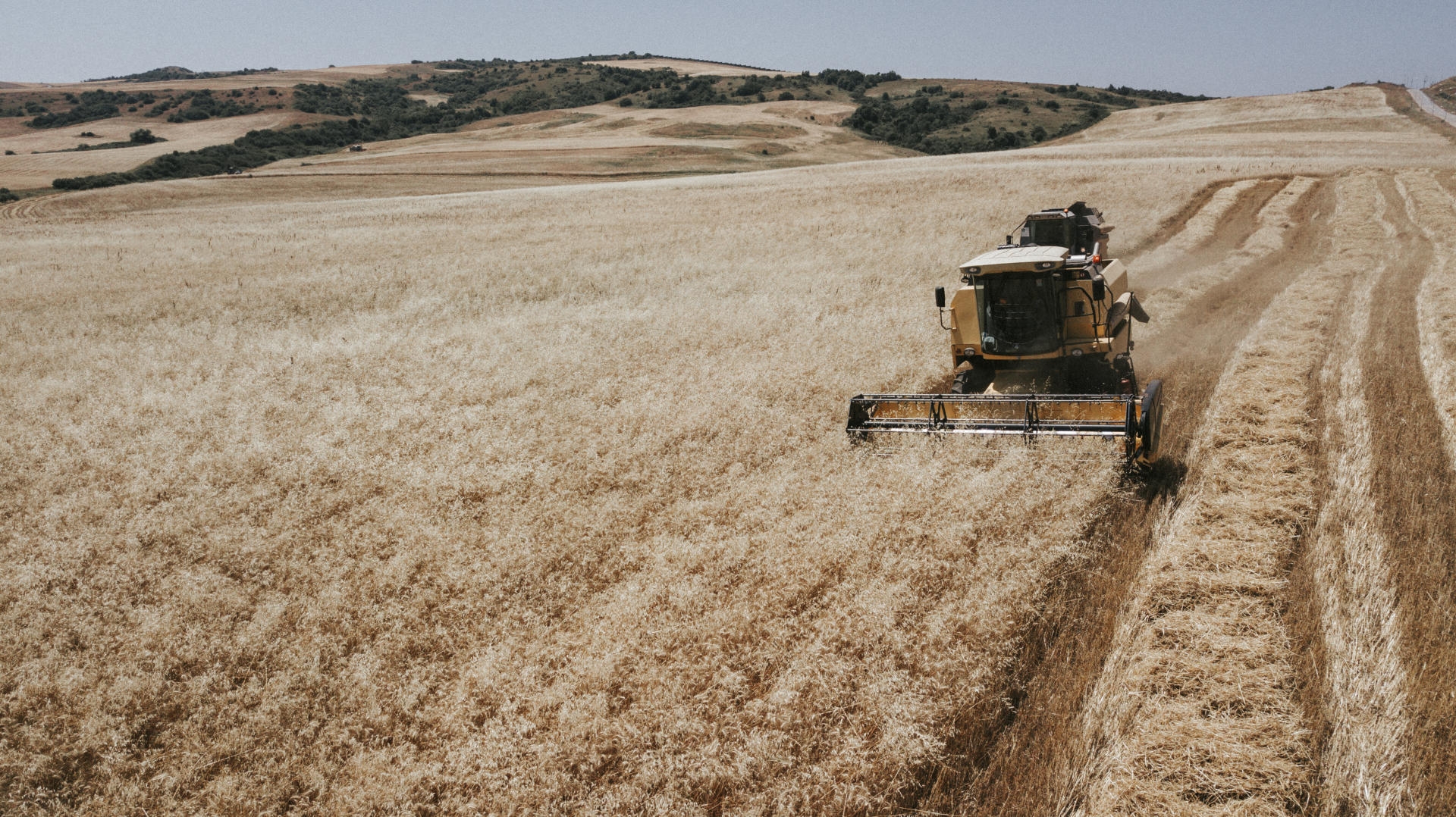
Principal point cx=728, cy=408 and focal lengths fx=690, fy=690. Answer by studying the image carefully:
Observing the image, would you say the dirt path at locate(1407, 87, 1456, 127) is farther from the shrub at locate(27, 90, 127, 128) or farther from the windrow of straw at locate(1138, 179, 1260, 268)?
the shrub at locate(27, 90, 127, 128)

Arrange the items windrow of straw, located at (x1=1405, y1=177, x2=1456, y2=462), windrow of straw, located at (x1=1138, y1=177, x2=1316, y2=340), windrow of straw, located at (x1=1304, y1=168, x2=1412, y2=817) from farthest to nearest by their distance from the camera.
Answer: windrow of straw, located at (x1=1138, y1=177, x2=1316, y2=340)
windrow of straw, located at (x1=1405, y1=177, x2=1456, y2=462)
windrow of straw, located at (x1=1304, y1=168, x2=1412, y2=817)

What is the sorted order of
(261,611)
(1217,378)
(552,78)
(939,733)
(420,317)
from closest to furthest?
(939,733), (261,611), (1217,378), (420,317), (552,78)

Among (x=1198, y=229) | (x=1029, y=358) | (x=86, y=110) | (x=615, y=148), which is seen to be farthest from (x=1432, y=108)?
(x=86, y=110)

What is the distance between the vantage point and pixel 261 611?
5.79 meters

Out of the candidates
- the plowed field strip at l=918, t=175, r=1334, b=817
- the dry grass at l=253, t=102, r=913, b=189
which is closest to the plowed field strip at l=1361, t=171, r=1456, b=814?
the plowed field strip at l=918, t=175, r=1334, b=817

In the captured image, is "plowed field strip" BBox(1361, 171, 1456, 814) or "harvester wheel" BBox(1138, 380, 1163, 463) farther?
"harvester wheel" BBox(1138, 380, 1163, 463)

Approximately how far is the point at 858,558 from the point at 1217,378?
7260 mm

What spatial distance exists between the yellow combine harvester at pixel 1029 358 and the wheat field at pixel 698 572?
49 centimetres

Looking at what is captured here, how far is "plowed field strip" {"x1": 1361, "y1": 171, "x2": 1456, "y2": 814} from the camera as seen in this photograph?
13.4ft

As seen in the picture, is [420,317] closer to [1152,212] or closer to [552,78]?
[1152,212]

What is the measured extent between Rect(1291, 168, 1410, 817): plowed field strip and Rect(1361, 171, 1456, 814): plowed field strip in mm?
80

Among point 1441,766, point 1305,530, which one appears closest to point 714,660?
point 1441,766

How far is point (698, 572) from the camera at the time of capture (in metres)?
6.17

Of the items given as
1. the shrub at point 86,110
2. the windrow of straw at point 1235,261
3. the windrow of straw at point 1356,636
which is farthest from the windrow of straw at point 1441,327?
the shrub at point 86,110
